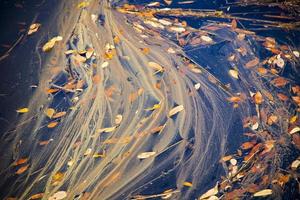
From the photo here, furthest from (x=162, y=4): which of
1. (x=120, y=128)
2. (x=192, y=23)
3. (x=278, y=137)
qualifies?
(x=278, y=137)

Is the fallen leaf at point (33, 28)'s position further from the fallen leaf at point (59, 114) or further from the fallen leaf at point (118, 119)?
the fallen leaf at point (118, 119)

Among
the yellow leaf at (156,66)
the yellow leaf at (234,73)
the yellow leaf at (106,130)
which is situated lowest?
the yellow leaf at (106,130)

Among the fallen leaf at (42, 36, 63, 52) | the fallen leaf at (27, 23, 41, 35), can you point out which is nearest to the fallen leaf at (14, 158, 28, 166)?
the fallen leaf at (42, 36, 63, 52)

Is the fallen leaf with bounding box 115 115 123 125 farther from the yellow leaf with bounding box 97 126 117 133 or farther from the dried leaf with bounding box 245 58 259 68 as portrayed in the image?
the dried leaf with bounding box 245 58 259 68

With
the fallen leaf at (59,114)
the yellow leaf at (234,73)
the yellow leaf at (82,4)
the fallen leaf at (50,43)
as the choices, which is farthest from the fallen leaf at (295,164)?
the yellow leaf at (82,4)

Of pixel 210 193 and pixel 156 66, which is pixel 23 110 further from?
pixel 210 193

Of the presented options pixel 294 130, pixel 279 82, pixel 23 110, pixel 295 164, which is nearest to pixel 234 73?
pixel 279 82

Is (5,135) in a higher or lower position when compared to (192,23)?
lower

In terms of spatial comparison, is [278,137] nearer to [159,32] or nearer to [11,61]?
[159,32]

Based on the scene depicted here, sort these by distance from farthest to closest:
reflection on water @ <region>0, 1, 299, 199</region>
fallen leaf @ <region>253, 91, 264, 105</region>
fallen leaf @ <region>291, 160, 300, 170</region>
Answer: fallen leaf @ <region>253, 91, 264, 105</region> < fallen leaf @ <region>291, 160, 300, 170</region> < reflection on water @ <region>0, 1, 299, 199</region>
